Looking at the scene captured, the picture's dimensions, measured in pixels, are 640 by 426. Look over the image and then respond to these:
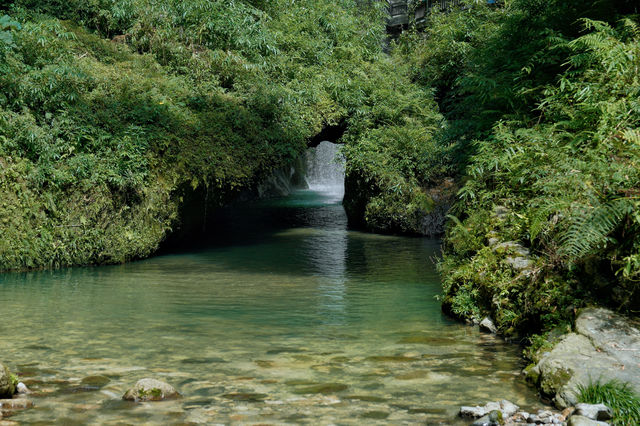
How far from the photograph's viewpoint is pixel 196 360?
5.98m

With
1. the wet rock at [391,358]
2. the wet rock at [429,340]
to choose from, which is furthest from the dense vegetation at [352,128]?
the wet rock at [391,358]

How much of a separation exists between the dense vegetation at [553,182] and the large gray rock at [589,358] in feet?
1.21

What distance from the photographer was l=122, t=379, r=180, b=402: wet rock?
15.7 ft

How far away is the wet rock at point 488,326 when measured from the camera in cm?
711

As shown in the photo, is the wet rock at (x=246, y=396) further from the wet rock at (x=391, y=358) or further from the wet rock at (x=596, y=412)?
the wet rock at (x=596, y=412)

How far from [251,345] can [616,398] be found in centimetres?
365

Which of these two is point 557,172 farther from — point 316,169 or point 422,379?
point 316,169

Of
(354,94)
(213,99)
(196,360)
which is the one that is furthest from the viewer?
(354,94)

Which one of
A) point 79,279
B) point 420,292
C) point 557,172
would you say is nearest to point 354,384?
point 557,172

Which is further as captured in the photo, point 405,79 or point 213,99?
point 405,79

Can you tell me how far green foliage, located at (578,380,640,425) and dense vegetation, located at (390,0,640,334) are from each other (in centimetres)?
127

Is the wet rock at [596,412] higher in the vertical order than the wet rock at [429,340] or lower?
higher

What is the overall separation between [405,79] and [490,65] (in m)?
9.84

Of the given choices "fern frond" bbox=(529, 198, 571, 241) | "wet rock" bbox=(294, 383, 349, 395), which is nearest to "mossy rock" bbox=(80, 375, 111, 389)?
"wet rock" bbox=(294, 383, 349, 395)
